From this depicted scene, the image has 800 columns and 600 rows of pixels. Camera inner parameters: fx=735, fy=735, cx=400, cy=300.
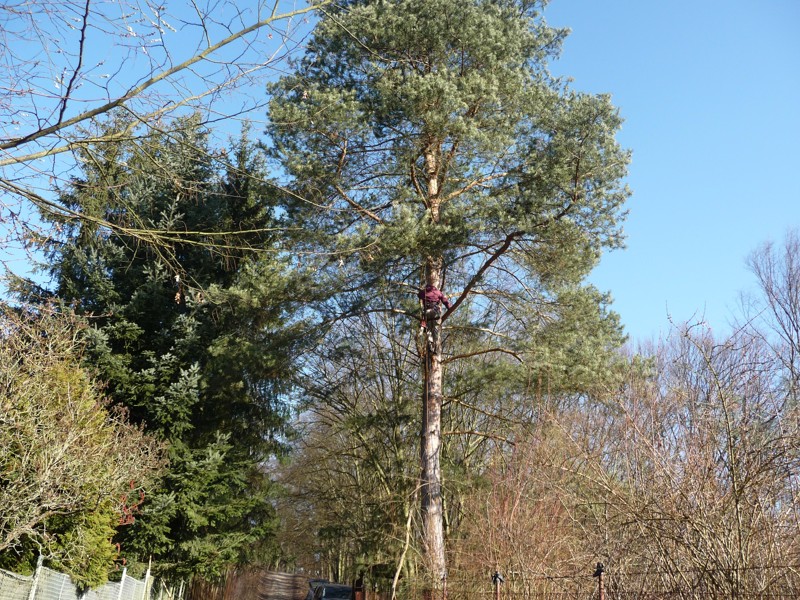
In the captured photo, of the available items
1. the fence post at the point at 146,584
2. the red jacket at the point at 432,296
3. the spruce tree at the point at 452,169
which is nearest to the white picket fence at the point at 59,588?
the fence post at the point at 146,584

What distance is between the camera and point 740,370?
20.5ft

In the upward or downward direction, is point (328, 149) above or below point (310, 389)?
above

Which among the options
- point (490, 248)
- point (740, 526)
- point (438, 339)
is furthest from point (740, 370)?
point (438, 339)

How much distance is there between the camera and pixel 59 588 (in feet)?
36.6

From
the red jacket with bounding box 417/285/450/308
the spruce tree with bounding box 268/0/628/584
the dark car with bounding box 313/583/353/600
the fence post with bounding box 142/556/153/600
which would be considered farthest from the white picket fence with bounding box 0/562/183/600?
the red jacket with bounding box 417/285/450/308

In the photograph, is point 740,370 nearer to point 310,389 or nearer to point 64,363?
point 64,363

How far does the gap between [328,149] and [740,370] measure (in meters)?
9.15

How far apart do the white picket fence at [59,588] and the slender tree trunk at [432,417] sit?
5.78 m

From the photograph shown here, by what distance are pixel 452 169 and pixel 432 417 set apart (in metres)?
4.99

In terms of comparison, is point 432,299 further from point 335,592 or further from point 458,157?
point 335,592

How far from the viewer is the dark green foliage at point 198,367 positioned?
50.4 feet

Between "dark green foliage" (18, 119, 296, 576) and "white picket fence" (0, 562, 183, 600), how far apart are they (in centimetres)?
93

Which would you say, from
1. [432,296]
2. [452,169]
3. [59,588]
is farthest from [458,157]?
[59,588]

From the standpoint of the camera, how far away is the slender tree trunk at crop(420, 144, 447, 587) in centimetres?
1321
